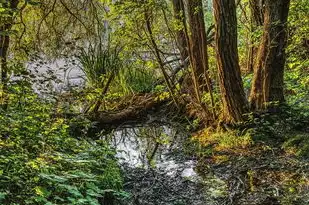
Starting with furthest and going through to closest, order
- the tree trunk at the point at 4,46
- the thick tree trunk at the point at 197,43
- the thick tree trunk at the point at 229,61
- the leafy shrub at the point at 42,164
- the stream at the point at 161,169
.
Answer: the thick tree trunk at the point at 197,43
the thick tree trunk at the point at 229,61
the tree trunk at the point at 4,46
the stream at the point at 161,169
the leafy shrub at the point at 42,164

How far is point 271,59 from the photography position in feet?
13.2

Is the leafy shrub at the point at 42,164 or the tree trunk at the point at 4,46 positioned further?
the tree trunk at the point at 4,46

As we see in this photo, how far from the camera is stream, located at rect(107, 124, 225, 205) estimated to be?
298 centimetres

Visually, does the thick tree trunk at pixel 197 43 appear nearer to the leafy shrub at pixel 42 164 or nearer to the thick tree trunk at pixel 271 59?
the thick tree trunk at pixel 271 59

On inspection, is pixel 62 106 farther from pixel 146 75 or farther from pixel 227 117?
pixel 146 75

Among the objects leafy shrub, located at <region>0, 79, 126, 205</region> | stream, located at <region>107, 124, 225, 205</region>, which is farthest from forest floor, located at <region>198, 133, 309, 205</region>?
leafy shrub, located at <region>0, 79, 126, 205</region>

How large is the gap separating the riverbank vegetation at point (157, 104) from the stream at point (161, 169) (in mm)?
53

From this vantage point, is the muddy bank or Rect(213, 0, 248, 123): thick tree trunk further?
Rect(213, 0, 248, 123): thick tree trunk

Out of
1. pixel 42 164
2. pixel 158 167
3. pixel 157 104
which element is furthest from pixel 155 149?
pixel 42 164

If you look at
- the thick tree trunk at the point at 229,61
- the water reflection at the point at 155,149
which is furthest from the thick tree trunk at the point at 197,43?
the water reflection at the point at 155,149

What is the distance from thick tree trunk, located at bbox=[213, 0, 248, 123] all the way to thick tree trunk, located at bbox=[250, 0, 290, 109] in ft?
0.80

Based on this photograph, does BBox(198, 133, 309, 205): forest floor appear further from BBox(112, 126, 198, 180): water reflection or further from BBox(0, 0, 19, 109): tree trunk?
BBox(0, 0, 19, 109): tree trunk

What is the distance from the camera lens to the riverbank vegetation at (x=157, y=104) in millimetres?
2465

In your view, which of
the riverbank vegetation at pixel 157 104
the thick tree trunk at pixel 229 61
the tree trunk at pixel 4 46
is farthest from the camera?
the thick tree trunk at pixel 229 61
